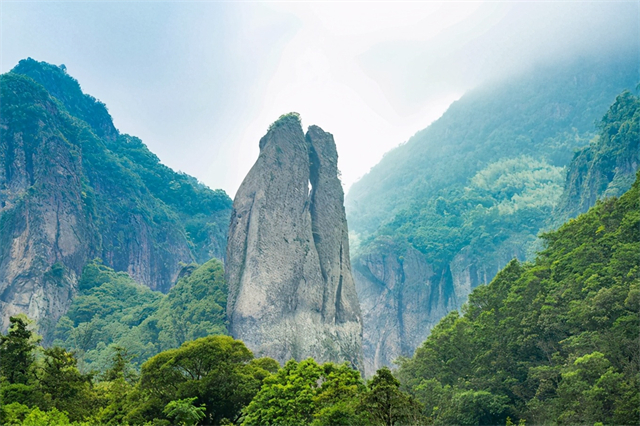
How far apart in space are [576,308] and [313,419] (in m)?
15.1

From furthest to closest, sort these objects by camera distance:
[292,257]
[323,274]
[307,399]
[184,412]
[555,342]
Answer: [323,274]
[292,257]
[555,342]
[184,412]
[307,399]

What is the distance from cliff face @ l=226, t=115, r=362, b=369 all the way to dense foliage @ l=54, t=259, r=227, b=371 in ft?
11.1

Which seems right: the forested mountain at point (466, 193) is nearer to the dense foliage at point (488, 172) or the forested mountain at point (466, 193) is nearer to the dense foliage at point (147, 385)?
the dense foliage at point (488, 172)

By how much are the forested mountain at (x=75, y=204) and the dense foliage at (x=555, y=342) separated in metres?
37.5

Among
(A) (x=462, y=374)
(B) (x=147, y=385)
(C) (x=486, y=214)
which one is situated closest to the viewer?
(B) (x=147, y=385)

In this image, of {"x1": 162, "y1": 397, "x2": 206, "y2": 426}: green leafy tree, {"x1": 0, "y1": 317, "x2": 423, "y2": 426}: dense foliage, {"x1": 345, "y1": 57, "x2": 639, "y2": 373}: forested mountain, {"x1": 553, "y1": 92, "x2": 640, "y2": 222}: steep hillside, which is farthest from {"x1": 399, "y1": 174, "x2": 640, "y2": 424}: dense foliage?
{"x1": 345, "y1": 57, "x2": 639, "y2": 373}: forested mountain

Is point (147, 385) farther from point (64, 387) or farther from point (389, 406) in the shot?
point (389, 406)

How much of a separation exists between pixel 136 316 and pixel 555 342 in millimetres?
43020

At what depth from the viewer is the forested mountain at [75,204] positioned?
61.6 m

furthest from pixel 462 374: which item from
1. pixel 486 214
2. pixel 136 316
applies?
pixel 486 214

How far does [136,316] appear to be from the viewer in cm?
6400

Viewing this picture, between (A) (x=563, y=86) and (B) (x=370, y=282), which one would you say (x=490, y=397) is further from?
(A) (x=563, y=86)

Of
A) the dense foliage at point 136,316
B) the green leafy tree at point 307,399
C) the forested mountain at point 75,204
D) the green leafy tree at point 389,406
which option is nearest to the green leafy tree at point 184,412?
the green leafy tree at point 307,399

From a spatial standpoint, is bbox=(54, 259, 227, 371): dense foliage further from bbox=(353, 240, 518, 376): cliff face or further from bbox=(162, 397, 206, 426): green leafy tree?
bbox=(353, 240, 518, 376): cliff face
